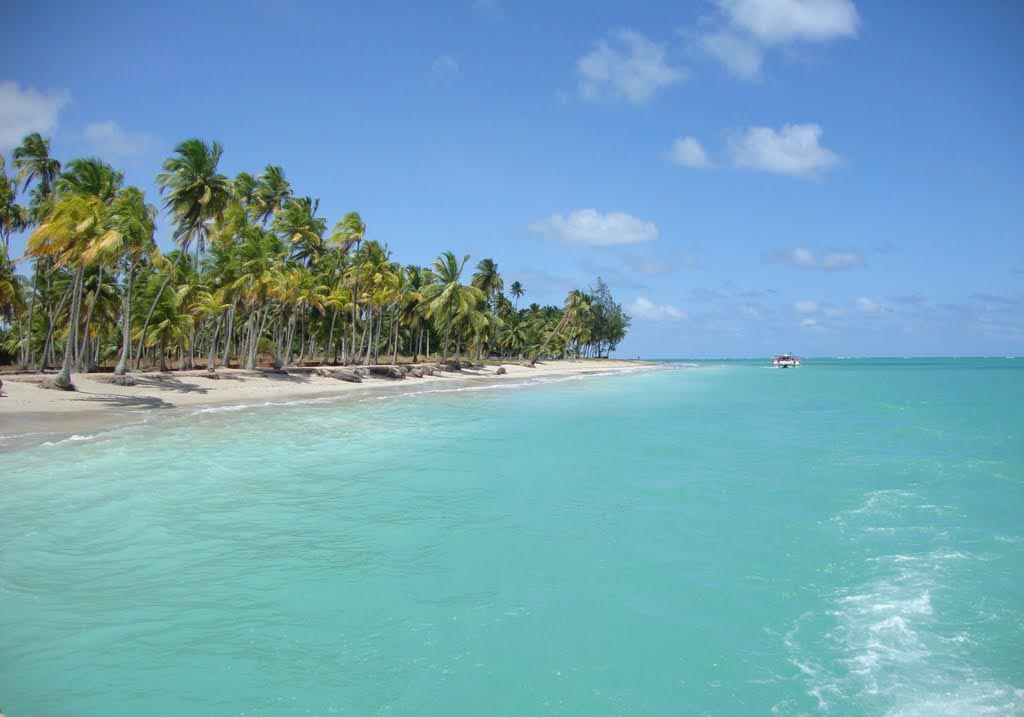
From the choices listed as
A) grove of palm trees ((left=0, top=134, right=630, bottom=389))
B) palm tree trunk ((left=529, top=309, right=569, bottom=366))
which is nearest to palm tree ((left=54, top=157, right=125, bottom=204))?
grove of palm trees ((left=0, top=134, right=630, bottom=389))

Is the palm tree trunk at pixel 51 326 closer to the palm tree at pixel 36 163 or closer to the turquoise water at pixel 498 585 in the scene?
the palm tree at pixel 36 163

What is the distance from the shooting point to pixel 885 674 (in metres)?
5.22

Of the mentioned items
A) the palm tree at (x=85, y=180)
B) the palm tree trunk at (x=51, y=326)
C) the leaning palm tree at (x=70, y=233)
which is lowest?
the palm tree trunk at (x=51, y=326)

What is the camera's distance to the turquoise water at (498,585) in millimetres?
4797

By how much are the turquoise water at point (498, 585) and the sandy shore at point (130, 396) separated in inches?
174

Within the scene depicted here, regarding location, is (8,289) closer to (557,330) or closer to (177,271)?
(177,271)

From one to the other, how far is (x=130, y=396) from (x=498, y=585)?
23.5 meters

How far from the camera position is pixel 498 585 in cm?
685

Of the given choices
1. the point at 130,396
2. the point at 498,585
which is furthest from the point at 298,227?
the point at 498,585

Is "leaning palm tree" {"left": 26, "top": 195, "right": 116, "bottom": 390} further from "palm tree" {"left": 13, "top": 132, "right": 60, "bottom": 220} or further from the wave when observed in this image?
the wave

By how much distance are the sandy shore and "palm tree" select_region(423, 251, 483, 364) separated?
16.2 metres

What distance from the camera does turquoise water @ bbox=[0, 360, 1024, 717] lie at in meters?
4.80

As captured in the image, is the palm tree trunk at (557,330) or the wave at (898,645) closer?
the wave at (898,645)

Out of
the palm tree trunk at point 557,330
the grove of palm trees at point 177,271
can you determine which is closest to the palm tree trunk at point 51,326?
the grove of palm trees at point 177,271
